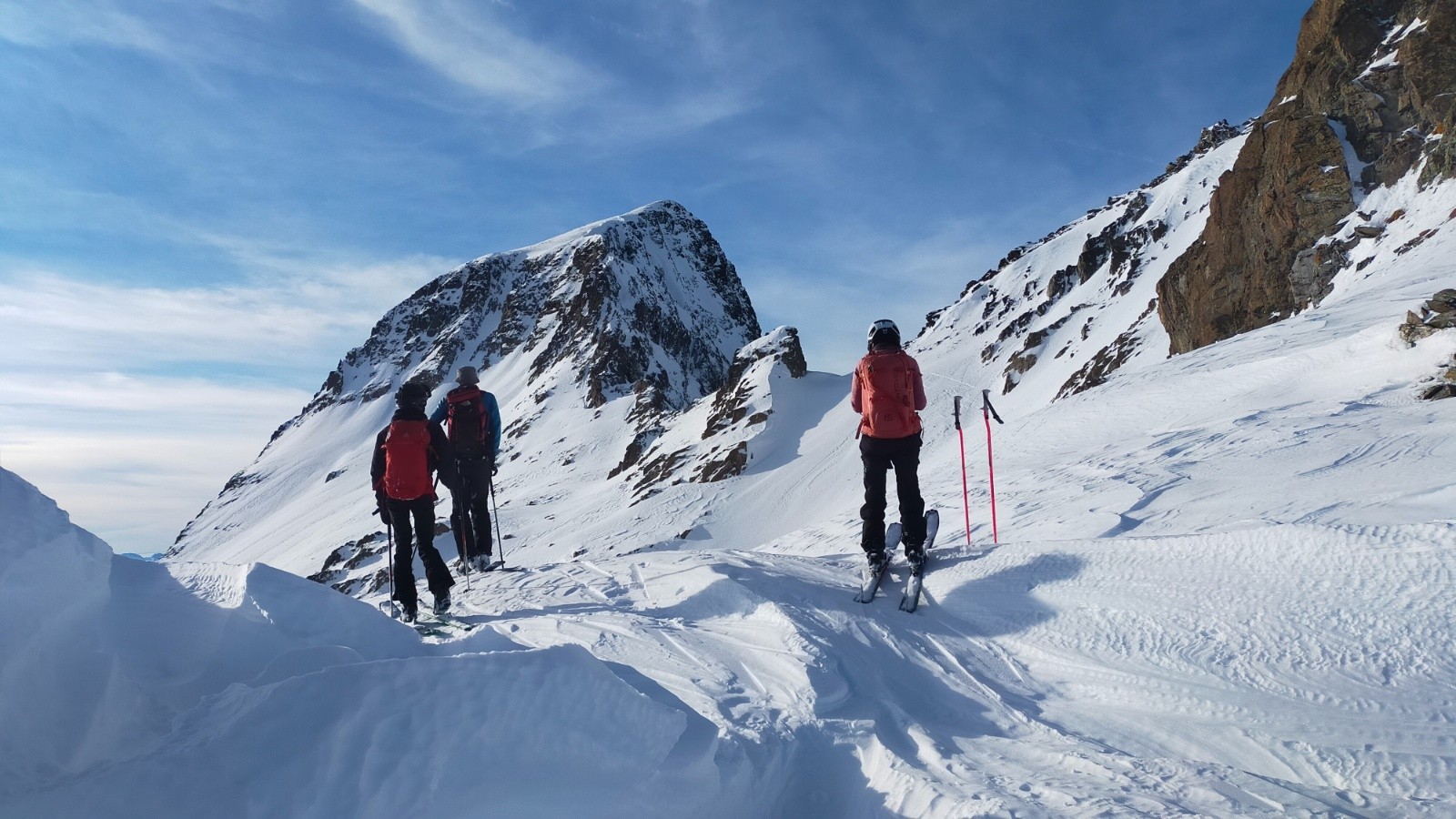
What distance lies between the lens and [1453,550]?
143 inches

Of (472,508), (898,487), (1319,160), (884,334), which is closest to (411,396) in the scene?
(472,508)

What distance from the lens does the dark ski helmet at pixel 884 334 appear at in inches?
224

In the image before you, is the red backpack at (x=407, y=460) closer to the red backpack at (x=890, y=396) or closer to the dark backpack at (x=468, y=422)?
the dark backpack at (x=468, y=422)

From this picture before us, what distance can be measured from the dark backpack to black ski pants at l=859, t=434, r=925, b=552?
14.7ft

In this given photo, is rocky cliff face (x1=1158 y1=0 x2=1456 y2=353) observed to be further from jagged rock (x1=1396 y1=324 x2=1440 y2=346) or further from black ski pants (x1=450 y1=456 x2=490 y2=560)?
black ski pants (x1=450 y1=456 x2=490 y2=560)

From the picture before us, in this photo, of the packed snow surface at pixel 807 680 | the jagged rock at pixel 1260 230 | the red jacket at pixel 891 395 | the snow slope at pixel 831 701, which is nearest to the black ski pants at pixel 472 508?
the packed snow surface at pixel 807 680

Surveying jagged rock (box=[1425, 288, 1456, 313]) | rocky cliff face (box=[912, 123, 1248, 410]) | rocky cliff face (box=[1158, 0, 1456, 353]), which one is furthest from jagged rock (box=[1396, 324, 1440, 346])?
rocky cliff face (box=[912, 123, 1248, 410])

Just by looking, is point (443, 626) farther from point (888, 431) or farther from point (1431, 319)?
point (1431, 319)

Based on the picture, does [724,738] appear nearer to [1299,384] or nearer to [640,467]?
[1299,384]

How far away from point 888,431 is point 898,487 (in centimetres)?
45

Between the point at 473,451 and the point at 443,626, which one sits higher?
the point at 473,451

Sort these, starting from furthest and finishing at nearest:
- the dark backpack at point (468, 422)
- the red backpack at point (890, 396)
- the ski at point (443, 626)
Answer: the dark backpack at point (468, 422)
the red backpack at point (890, 396)
the ski at point (443, 626)

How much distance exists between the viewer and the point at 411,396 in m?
6.62

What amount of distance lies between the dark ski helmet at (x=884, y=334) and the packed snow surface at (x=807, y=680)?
1665mm
